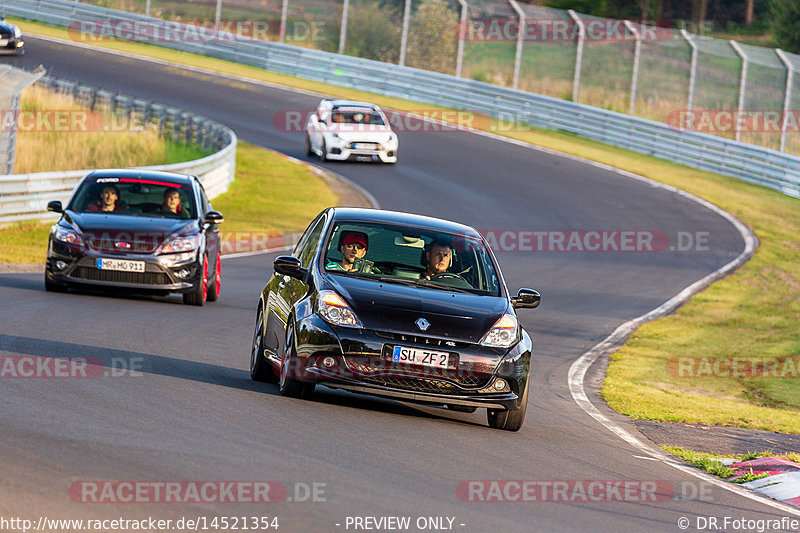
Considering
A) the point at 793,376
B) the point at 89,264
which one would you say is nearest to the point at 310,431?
the point at 89,264

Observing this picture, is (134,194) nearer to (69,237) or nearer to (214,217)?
(214,217)

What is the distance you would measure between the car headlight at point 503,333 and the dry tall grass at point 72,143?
1944 centimetres

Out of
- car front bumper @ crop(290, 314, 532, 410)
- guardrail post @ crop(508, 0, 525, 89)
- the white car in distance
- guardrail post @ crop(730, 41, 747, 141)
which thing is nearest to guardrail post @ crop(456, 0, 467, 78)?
guardrail post @ crop(508, 0, 525, 89)

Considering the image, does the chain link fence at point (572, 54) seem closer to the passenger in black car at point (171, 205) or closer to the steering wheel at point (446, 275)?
the passenger in black car at point (171, 205)

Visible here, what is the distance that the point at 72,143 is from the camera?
30781 mm

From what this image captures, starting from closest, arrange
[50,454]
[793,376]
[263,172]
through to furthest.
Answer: [50,454] → [793,376] → [263,172]

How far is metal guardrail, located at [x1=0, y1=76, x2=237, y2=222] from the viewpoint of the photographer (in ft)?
68.1

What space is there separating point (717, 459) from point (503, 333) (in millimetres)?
1986

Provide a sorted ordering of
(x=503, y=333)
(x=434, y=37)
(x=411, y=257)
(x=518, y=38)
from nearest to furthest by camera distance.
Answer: (x=503, y=333) → (x=411, y=257) → (x=518, y=38) → (x=434, y=37)

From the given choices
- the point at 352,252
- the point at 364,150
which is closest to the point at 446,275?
the point at 352,252

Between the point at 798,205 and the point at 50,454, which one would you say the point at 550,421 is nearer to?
the point at 50,454

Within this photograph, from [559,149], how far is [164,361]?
95.0ft

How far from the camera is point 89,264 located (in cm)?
1475

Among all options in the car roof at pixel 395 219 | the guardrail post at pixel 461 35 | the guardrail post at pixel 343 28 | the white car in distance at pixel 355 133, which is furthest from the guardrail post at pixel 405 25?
the car roof at pixel 395 219
